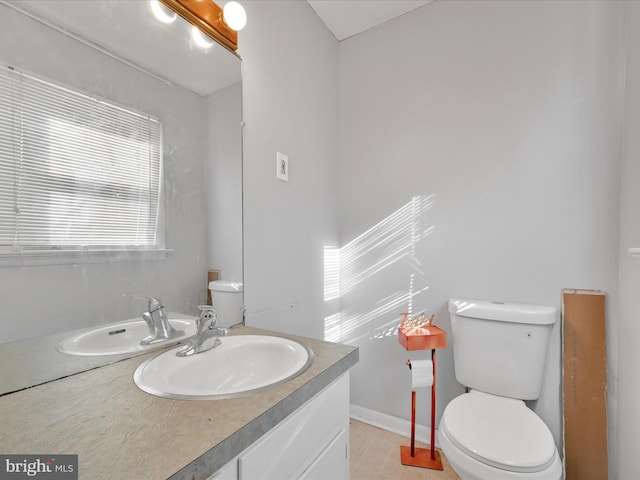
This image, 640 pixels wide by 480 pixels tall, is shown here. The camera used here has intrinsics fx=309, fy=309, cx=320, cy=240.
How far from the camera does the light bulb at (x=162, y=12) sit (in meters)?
0.99

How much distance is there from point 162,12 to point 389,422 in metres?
2.24

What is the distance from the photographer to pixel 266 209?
4.71ft

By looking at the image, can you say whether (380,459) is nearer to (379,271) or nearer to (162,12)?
(379,271)

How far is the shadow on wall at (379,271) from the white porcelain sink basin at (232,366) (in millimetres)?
921

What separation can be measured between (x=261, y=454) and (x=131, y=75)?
1.06m

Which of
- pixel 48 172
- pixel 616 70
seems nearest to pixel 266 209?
pixel 48 172

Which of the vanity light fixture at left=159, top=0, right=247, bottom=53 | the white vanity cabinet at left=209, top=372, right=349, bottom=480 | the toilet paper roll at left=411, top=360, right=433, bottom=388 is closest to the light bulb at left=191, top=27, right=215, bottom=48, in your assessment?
the vanity light fixture at left=159, top=0, right=247, bottom=53

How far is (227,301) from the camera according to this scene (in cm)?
122

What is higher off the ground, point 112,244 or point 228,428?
point 112,244

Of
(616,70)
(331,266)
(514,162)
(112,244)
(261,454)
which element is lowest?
(261,454)

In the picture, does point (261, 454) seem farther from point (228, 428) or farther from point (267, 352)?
point (267, 352)

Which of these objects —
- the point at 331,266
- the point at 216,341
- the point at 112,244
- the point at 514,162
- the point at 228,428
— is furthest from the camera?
the point at 331,266

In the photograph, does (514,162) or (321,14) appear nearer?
(514,162)

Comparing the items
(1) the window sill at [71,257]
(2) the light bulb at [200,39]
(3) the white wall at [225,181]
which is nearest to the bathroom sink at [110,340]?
(1) the window sill at [71,257]
